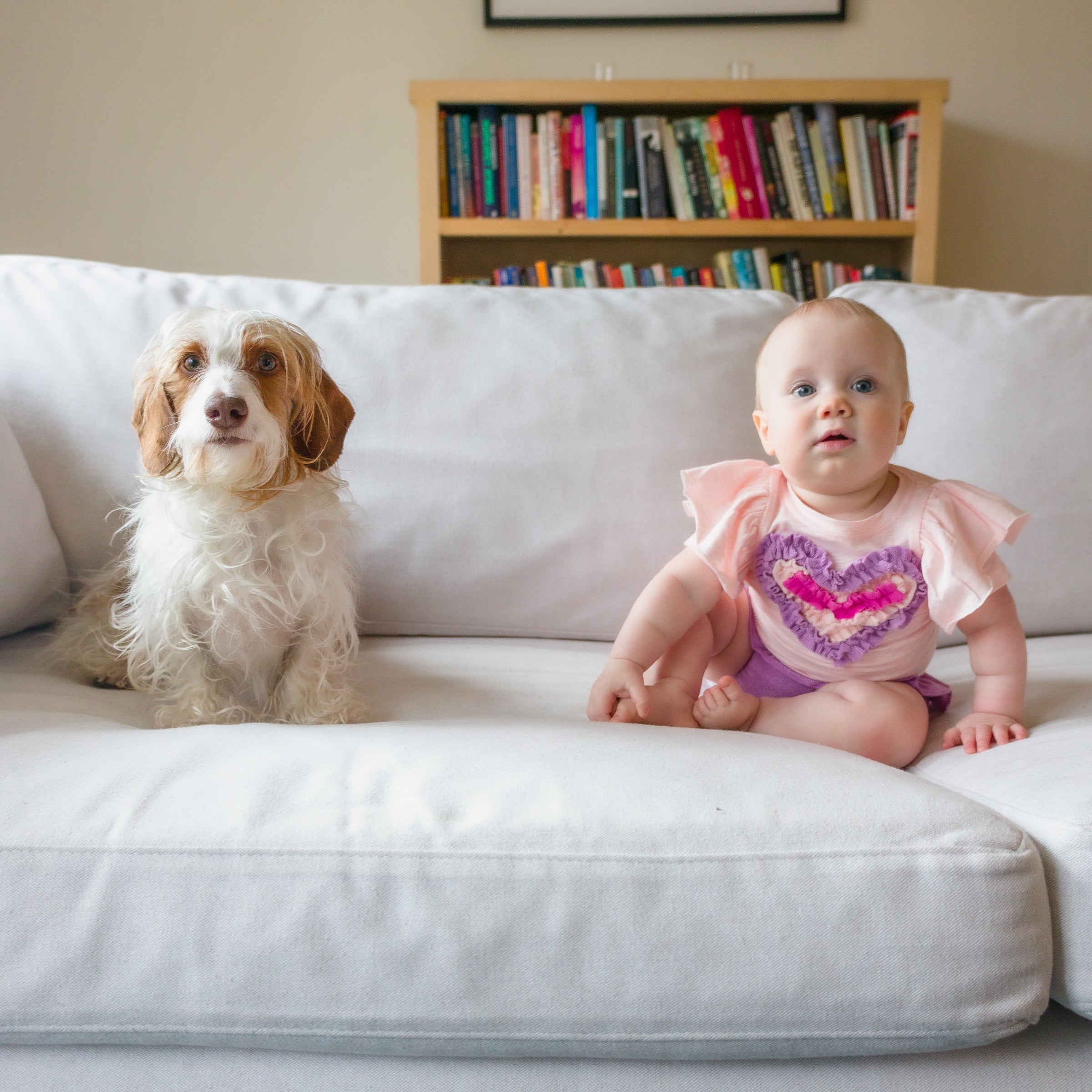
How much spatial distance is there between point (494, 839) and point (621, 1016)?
0.15m

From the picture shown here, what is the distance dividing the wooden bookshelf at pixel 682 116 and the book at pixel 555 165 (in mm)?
35

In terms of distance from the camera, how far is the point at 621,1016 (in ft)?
2.19

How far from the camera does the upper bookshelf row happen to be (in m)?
2.37

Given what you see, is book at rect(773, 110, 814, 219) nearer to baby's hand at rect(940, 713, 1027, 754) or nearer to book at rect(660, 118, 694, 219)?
book at rect(660, 118, 694, 219)

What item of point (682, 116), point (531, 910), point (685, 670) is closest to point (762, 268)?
point (682, 116)

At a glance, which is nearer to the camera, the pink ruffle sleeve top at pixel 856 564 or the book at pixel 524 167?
the pink ruffle sleeve top at pixel 856 564

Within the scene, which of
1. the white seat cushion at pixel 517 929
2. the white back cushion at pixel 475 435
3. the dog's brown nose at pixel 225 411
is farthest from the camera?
the white back cushion at pixel 475 435

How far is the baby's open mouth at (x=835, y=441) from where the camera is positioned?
3.25ft

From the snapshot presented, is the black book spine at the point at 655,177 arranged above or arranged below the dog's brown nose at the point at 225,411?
above

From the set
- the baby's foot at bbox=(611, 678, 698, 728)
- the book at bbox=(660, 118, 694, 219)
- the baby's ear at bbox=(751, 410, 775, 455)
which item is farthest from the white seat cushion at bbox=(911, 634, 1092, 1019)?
the book at bbox=(660, 118, 694, 219)

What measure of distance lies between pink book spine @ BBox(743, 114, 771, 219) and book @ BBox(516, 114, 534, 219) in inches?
21.3

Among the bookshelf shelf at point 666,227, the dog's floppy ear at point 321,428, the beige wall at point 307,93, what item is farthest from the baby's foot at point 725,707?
the beige wall at point 307,93

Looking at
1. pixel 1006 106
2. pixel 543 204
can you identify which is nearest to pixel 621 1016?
pixel 543 204

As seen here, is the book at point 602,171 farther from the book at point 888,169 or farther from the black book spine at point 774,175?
the book at point 888,169
